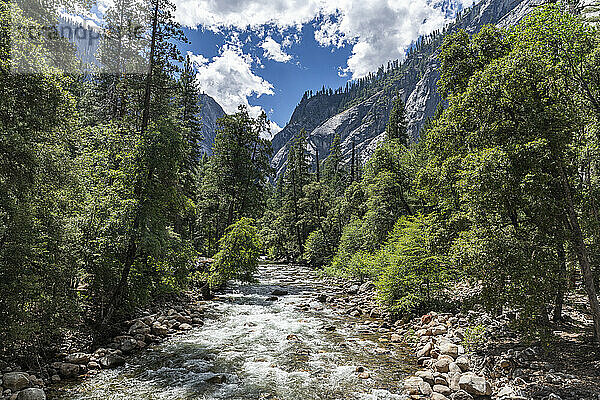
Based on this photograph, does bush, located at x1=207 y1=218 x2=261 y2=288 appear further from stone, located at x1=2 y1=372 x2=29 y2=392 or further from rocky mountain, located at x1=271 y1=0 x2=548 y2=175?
rocky mountain, located at x1=271 y1=0 x2=548 y2=175

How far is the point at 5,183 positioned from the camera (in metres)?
7.14

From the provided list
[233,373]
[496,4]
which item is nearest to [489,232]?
[233,373]

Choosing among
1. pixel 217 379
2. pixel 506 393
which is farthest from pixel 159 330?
pixel 506 393

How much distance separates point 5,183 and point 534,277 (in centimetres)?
1172

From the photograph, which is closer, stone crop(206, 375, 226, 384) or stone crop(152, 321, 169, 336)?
stone crop(206, 375, 226, 384)

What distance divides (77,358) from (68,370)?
500 mm

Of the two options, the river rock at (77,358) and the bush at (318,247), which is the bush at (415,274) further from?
the bush at (318,247)

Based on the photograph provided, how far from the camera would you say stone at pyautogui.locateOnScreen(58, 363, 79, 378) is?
319 inches

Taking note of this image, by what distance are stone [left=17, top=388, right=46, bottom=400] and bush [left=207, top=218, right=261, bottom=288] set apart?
1274 cm

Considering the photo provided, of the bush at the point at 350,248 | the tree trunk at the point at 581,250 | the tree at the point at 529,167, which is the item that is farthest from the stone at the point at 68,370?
the bush at the point at 350,248

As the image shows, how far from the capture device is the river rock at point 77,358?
28.0ft

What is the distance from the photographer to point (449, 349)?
923 centimetres

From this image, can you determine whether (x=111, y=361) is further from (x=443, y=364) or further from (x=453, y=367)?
(x=453, y=367)

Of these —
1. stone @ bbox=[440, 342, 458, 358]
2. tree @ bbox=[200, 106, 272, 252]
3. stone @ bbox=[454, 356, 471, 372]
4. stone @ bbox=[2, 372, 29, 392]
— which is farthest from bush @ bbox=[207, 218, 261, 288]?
stone @ bbox=[454, 356, 471, 372]
